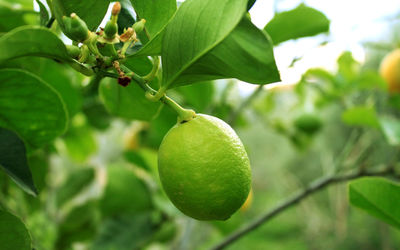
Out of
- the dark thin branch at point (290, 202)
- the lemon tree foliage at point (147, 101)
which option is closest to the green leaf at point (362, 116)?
the lemon tree foliage at point (147, 101)

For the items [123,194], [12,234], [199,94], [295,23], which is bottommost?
[123,194]

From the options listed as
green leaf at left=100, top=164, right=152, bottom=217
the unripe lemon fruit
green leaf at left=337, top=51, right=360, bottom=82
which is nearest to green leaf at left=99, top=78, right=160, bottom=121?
green leaf at left=100, top=164, right=152, bottom=217

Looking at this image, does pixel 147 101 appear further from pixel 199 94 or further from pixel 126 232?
pixel 126 232

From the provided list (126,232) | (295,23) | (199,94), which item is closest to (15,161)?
(295,23)

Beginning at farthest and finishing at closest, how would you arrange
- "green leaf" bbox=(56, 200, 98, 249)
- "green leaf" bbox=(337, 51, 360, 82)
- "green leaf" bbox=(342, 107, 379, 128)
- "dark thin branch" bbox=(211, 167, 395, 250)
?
"green leaf" bbox=(337, 51, 360, 82) < "green leaf" bbox=(56, 200, 98, 249) < "green leaf" bbox=(342, 107, 379, 128) < "dark thin branch" bbox=(211, 167, 395, 250)

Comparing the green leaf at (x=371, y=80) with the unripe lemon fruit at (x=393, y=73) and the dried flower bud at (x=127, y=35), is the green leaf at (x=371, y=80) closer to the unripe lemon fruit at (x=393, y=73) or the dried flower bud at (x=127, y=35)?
the unripe lemon fruit at (x=393, y=73)

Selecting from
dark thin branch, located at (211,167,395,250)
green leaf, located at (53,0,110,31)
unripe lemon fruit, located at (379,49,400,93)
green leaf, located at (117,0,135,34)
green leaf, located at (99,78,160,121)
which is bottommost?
dark thin branch, located at (211,167,395,250)

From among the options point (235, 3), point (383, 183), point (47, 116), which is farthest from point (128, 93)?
point (383, 183)

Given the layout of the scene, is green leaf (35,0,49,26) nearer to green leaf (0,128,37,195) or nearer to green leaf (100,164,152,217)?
green leaf (0,128,37,195)
